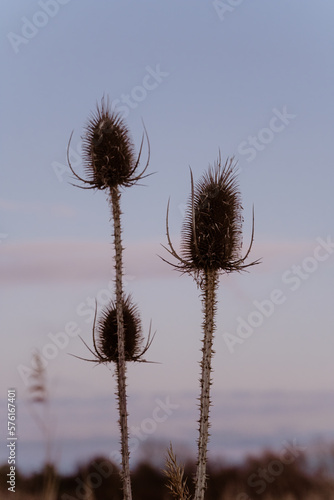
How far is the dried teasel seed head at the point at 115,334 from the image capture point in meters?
13.3

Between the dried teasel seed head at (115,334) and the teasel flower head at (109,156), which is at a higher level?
the teasel flower head at (109,156)

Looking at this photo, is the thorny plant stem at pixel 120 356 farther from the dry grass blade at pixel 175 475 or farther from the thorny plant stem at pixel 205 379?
the dry grass blade at pixel 175 475

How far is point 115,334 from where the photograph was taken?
13367mm

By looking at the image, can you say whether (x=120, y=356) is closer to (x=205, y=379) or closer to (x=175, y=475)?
(x=205, y=379)

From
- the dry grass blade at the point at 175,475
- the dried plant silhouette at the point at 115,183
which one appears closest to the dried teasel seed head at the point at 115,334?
the dried plant silhouette at the point at 115,183

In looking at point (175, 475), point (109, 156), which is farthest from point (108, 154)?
point (175, 475)

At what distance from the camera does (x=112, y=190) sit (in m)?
13.2

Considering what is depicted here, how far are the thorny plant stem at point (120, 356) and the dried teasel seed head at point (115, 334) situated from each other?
46 centimetres

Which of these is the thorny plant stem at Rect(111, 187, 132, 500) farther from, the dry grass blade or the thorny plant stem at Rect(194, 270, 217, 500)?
the dry grass blade

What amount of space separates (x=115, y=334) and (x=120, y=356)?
0.69 m

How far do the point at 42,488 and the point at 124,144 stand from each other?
331 inches

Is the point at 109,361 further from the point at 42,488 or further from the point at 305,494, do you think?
the point at 42,488

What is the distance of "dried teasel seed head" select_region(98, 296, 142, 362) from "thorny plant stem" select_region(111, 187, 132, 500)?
17.9 inches

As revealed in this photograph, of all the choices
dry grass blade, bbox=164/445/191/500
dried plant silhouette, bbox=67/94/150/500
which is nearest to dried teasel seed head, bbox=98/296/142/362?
dried plant silhouette, bbox=67/94/150/500
